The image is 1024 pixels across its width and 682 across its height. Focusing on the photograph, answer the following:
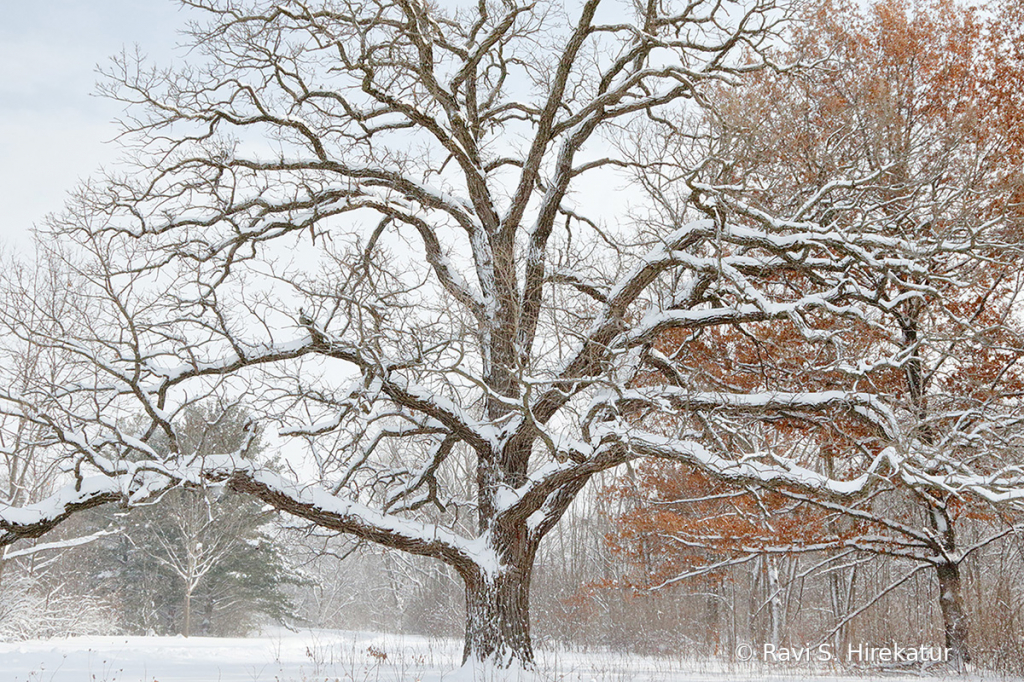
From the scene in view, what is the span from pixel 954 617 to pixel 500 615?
728cm

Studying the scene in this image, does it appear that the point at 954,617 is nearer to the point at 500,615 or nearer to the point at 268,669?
the point at 500,615

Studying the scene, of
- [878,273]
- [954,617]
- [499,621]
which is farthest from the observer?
[954,617]

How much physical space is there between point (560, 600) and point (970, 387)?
14026 mm

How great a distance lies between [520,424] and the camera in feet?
29.8

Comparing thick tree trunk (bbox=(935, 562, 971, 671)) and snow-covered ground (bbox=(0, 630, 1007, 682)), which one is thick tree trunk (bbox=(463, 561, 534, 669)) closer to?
snow-covered ground (bbox=(0, 630, 1007, 682))

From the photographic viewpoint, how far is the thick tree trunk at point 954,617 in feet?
34.9

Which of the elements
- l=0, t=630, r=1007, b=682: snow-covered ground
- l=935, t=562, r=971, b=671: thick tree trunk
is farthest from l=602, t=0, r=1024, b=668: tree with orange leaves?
l=0, t=630, r=1007, b=682: snow-covered ground

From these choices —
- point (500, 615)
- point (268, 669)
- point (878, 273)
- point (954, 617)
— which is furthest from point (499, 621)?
point (954, 617)

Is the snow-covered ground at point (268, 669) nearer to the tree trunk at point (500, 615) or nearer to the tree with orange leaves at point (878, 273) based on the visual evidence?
the tree trunk at point (500, 615)

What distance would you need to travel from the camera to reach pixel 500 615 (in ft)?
28.9

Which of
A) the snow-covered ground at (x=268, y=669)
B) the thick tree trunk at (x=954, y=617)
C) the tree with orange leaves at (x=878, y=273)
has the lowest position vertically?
the snow-covered ground at (x=268, y=669)

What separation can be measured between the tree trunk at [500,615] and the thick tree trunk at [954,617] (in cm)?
664

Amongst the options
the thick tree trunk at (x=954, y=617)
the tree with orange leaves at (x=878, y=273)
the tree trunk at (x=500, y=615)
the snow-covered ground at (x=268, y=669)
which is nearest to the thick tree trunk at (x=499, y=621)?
the tree trunk at (x=500, y=615)

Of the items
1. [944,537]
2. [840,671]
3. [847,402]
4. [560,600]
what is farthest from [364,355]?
[560,600]
